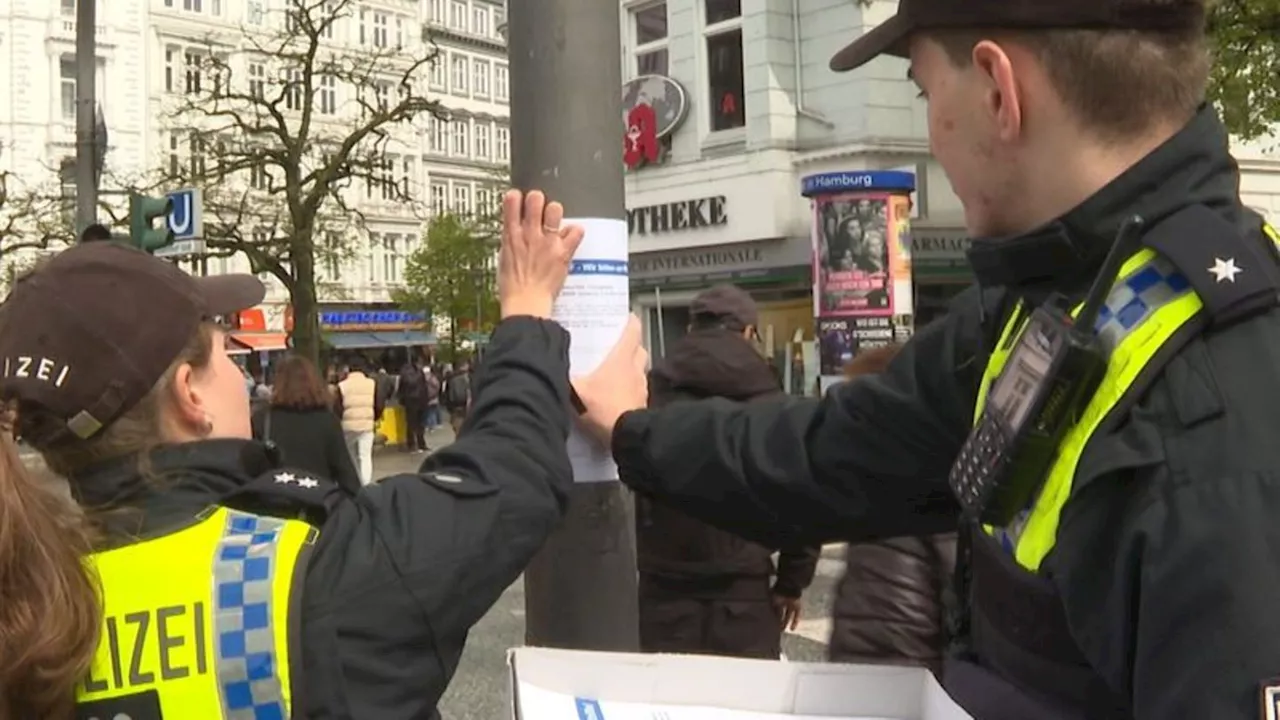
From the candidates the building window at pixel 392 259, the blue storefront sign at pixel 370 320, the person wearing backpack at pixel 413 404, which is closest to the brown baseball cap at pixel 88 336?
the person wearing backpack at pixel 413 404

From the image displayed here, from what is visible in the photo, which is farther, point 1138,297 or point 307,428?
point 307,428

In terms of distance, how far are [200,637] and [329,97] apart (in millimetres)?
64101

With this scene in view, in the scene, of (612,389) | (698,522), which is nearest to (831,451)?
(612,389)

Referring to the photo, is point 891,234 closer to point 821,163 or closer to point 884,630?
point 821,163

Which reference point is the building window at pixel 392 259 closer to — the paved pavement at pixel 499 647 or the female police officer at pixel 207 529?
the paved pavement at pixel 499 647

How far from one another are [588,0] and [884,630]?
165 cm

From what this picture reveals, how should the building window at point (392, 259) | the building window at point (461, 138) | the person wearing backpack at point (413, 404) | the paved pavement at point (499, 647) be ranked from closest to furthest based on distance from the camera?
the paved pavement at point (499, 647) → the person wearing backpack at point (413, 404) → the building window at point (392, 259) → the building window at point (461, 138)

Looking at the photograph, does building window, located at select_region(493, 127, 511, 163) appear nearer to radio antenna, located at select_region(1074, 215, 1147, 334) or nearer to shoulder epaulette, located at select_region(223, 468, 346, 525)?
shoulder epaulette, located at select_region(223, 468, 346, 525)

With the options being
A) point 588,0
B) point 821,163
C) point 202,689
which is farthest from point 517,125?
point 821,163

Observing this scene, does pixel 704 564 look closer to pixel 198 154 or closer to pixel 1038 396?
pixel 1038 396

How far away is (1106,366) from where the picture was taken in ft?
4.63

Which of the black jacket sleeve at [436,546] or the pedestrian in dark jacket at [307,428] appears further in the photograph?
the pedestrian in dark jacket at [307,428]

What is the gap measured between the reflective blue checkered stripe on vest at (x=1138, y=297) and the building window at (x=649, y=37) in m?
22.5

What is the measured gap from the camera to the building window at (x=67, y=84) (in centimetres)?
5333
